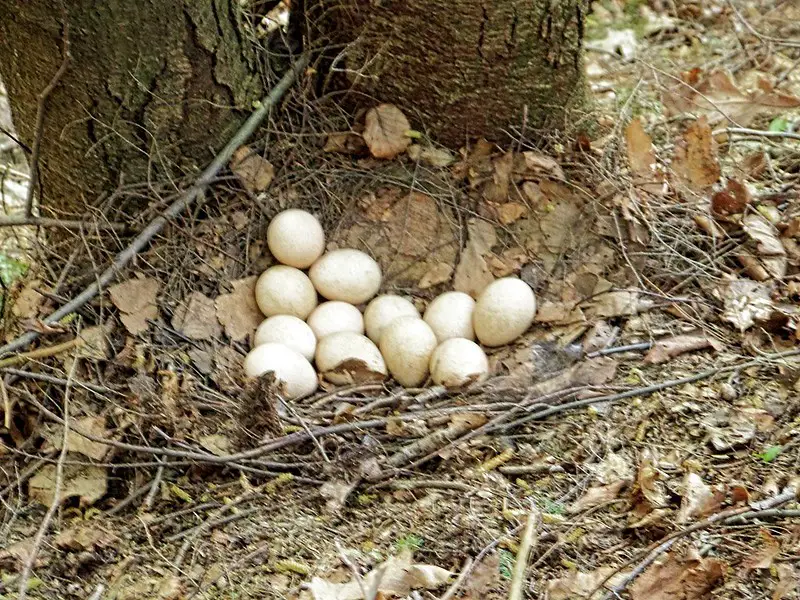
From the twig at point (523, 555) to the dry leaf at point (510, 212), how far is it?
1074mm

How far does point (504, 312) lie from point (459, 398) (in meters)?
0.31

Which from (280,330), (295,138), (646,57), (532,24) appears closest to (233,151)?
(295,138)

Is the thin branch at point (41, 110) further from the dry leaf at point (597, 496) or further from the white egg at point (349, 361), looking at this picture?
the dry leaf at point (597, 496)

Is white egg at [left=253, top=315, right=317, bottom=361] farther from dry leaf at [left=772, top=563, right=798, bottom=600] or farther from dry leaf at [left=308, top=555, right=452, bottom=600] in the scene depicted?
dry leaf at [left=772, top=563, right=798, bottom=600]

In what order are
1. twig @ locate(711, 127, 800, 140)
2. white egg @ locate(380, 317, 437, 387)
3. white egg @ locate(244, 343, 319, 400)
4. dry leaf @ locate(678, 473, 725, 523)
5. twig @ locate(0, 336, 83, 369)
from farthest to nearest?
twig @ locate(711, 127, 800, 140)
white egg @ locate(380, 317, 437, 387)
white egg @ locate(244, 343, 319, 400)
twig @ locate(0, 336, 83, 369)
dry leaf @ locate(678, 473, 725, 523)

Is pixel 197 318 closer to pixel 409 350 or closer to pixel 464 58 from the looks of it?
pixel 409 350

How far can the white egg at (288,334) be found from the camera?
8.35 feet

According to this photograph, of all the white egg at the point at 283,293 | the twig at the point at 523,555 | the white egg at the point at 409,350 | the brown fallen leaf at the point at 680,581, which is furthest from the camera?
the white egg at the point at 283,293

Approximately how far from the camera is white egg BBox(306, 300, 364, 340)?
103 inches

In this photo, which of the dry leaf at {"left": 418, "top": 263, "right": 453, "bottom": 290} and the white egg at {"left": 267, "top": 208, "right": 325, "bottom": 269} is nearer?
the white egg at {"left": 267, "top": 208, "right": 325, "bottom": 269}

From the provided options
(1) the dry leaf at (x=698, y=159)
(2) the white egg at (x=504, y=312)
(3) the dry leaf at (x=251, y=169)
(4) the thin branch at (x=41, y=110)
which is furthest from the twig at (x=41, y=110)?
(1) the dry leaf at (x=698, y=159)

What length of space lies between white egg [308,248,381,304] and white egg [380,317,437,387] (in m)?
0.21

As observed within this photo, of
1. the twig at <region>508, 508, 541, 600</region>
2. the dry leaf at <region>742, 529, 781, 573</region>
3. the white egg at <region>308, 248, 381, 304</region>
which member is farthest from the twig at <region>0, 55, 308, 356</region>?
the dry leaf at <region>742, 529, 781, 573</region>

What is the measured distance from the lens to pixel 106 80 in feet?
8.00
